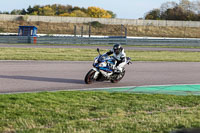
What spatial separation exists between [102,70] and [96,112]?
3.78m

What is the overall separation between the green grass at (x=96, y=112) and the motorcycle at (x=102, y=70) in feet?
5.56

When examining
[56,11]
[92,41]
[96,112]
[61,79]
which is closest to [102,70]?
[61,79]

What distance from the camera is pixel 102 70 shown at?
10.1m

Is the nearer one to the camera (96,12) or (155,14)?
(155,14)

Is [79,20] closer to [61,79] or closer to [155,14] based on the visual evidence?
[155,14]

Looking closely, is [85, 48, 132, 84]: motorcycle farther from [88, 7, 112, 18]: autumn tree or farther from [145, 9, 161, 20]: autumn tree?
[88, 7, 112, 18]: autumn tree

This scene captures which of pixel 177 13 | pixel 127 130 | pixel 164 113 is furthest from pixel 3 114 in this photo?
pixel 177 13

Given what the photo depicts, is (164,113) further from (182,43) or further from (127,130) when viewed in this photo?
(182,43)

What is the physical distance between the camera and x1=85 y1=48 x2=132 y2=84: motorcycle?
10047 mm

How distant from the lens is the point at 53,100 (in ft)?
24.5

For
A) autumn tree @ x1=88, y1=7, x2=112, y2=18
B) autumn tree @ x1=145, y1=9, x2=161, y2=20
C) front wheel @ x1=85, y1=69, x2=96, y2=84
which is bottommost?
front wheel @ x1=85, y1=69, x2=96, y2=84

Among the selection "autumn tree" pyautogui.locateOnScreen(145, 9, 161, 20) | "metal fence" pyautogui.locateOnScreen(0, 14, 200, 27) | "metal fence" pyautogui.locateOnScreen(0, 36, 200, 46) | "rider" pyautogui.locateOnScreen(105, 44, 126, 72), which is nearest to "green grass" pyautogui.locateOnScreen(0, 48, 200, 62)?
"rider" pyautogui.locateOnScreen(105, 44, 126, 72)

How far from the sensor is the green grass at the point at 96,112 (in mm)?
5431

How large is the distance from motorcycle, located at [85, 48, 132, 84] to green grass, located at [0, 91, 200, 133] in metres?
1.69
